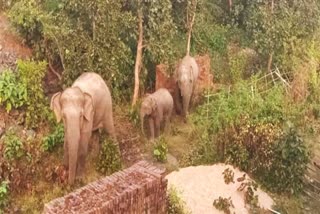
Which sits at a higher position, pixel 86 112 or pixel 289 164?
pixel 86 112

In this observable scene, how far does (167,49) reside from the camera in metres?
10.6

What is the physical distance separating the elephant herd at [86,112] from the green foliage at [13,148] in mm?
800

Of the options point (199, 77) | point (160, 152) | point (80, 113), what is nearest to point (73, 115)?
point (80, 113)

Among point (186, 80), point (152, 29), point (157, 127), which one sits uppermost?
point (152, 29)

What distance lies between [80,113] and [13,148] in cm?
146

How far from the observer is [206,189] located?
866 centimetres

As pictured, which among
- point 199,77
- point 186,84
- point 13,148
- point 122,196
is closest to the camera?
point 122,196

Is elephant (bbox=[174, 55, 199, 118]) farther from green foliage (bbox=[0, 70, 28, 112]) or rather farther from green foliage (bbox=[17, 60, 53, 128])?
green foliage (bbox=[0, 70, 28, 112])

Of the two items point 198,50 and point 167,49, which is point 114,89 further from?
point 198,50

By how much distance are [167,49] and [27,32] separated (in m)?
2.91

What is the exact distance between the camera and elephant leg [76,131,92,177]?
8.07 meters

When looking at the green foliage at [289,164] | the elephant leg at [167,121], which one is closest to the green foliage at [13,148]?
the elephant leg at [167,121]

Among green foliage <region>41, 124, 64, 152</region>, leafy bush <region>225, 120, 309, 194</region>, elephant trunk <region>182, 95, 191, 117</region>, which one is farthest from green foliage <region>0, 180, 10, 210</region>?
elephant trunk <region>182, 95, 191, 117</region>

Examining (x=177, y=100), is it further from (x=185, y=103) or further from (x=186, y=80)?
A: (x=186, y=80)
